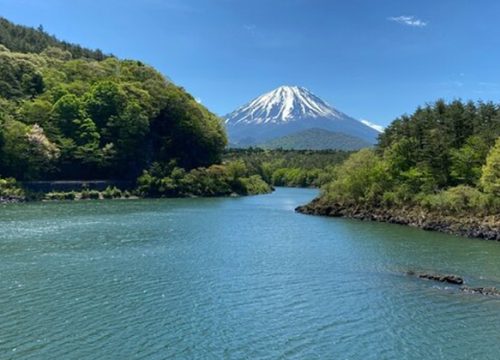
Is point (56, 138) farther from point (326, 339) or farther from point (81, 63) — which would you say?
point (326, 339)

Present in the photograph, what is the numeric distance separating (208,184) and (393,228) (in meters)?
48.5

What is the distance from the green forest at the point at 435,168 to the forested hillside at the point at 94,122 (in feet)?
132

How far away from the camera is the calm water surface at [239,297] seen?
16.2m

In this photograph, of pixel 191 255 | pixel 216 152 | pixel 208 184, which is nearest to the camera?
pixel 191 255

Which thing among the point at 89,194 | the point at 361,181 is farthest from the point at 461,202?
the point at 89,194

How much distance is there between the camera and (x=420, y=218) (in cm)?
4831

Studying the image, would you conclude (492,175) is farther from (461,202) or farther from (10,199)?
(10,199)

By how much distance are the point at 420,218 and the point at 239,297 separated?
3113 cm

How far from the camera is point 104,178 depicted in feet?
281

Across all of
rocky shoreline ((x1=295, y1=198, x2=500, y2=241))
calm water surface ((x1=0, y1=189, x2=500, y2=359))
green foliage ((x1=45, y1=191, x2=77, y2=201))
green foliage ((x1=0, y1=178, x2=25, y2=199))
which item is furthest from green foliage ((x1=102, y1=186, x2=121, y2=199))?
calm water surface ((x1=0, y1=189, x2=500, y2=359))

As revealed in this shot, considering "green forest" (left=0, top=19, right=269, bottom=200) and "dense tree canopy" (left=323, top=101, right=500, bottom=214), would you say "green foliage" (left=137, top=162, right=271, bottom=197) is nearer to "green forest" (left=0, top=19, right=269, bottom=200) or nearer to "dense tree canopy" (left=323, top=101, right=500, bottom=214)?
"green forest" (left=0, top=19, right=269, bottom=200)

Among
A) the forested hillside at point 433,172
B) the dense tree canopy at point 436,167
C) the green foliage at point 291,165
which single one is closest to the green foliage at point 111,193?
the forested hillside at point 433,172

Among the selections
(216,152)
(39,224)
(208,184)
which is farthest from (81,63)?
(39,224)

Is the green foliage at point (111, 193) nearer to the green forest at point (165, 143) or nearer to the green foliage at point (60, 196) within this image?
the green forest at point (165, 143)
